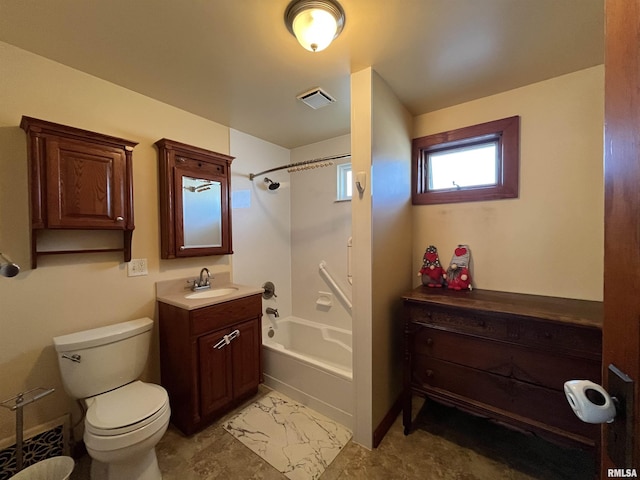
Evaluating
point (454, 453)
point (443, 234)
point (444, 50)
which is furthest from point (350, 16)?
point (454, 453)

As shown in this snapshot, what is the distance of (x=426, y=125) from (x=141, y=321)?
2612 millimetres

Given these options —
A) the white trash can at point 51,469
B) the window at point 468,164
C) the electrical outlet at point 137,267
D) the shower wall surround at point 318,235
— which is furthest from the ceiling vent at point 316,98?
the white trash can at point 51,469

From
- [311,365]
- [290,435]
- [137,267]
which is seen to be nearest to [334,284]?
[311,365]

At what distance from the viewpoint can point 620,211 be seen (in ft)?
1.54

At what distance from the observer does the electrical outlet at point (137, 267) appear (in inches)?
70.6

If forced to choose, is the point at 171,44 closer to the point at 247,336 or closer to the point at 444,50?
the point at 444,50

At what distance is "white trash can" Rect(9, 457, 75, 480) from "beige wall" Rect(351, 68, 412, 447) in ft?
4.97

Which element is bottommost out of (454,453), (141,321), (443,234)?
(454,453)

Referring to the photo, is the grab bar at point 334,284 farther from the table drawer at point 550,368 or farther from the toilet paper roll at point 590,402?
the toilet paper roll at point 590,402

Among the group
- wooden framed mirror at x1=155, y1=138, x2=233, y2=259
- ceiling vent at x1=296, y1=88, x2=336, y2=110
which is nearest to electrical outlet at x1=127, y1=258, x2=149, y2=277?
wooden framed mirror at x1=155, y1=138, x2=233, y2=259

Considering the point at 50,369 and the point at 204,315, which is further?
the point at 204,315

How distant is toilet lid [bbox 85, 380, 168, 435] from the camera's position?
123cm

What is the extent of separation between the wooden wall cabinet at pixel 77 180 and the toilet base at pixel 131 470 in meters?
1.17

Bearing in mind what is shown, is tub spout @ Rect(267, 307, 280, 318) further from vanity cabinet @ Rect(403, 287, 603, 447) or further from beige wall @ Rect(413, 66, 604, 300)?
beige wall @ Rect(413, 66, 604, 300)
